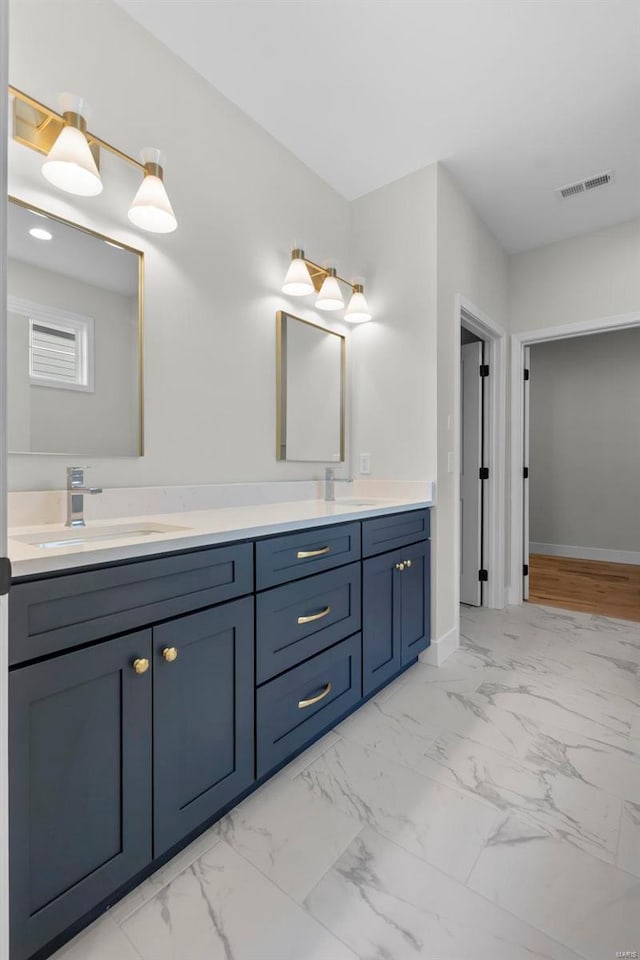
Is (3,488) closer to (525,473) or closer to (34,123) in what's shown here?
(34,123)

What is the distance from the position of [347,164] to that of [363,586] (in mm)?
2249

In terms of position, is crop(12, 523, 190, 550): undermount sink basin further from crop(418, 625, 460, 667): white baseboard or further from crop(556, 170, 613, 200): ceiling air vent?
crop(556, 170, 613, 200): ceiling air vent

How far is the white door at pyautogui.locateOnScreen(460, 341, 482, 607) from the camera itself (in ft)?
→ 11.2

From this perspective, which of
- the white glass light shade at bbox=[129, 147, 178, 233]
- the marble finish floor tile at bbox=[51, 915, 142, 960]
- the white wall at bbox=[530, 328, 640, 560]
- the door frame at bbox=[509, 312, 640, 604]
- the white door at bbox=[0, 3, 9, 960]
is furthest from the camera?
the white wall at bbox=[530, 328, 640, 560]

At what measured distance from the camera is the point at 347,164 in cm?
245

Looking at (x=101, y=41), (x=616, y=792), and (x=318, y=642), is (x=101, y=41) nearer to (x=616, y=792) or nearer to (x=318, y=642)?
(x=318, y=642)

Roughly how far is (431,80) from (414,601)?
238 centimetres

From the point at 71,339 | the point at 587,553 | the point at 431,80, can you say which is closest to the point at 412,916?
the point at 71,339

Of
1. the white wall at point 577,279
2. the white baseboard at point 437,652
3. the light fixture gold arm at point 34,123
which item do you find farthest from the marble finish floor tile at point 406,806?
the white wall at point 577,279

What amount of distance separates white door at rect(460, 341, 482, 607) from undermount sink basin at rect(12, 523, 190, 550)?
259 cm

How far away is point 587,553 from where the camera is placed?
5160 mm

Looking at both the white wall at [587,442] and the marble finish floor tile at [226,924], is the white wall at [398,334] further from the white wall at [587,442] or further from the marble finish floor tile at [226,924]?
the white wall at [587,442]

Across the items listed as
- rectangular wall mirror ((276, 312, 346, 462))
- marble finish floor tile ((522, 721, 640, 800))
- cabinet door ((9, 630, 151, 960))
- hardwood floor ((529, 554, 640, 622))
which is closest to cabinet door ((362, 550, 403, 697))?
marble finish floor tile ((522, 721, 640, 800))

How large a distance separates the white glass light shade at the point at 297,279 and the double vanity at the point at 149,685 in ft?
3.95
